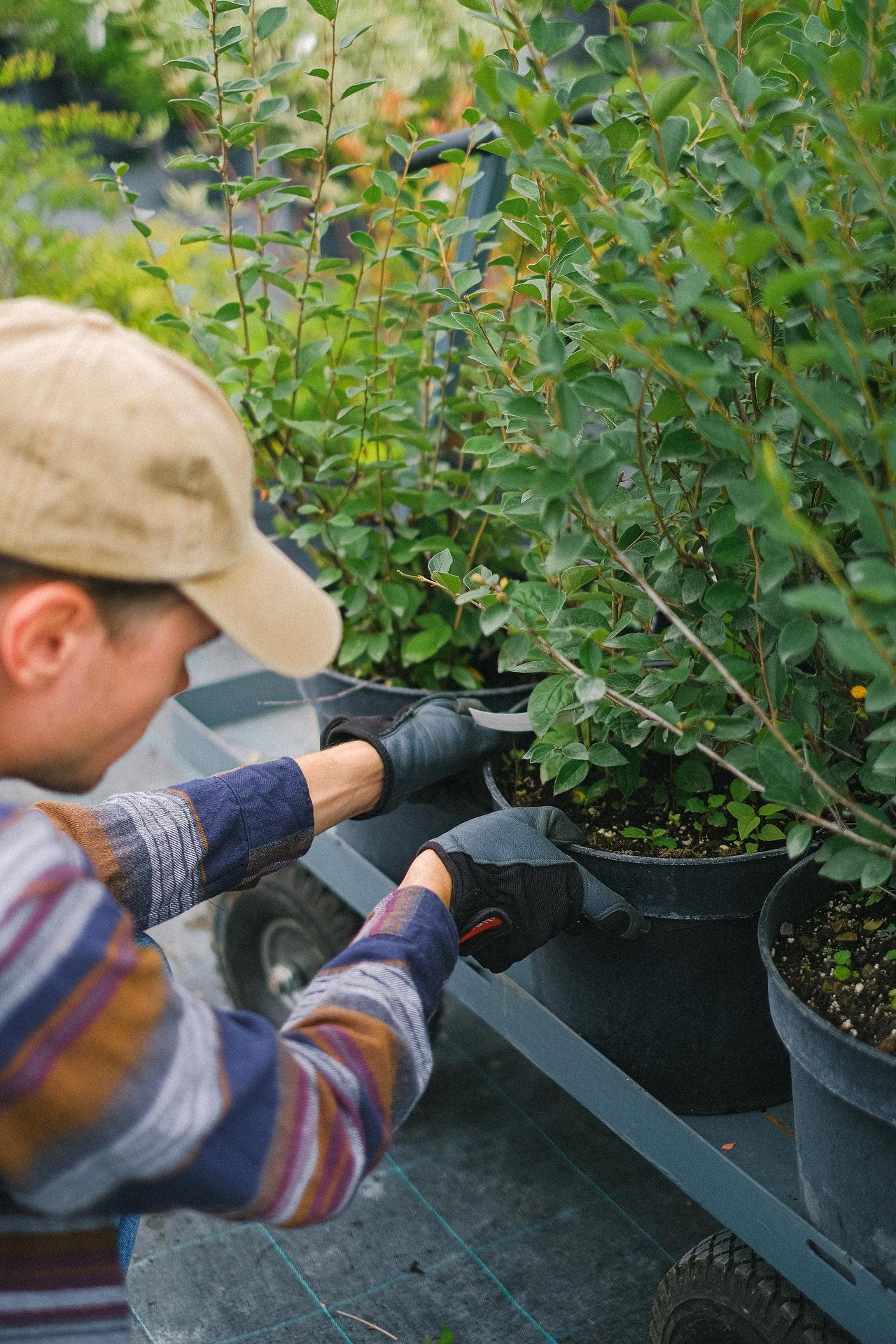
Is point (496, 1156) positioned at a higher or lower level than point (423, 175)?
lower

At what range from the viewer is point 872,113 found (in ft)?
2.71

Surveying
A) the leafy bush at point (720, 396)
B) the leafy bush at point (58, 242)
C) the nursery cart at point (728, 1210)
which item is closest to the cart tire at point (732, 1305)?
the nursery cart at point (728, 1210)

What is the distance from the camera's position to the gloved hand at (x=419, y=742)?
5.26ft

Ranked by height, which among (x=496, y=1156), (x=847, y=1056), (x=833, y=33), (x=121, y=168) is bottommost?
(x=496, y=1156)

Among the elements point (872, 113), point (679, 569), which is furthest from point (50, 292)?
point (872, 113)

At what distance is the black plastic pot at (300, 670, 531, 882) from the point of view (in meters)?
1.74

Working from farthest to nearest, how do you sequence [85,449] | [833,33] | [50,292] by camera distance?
[50,292]
[833,33]
[85,449]

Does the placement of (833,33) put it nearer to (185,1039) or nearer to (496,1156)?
(185,1039)

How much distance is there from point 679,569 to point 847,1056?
0.53 meters

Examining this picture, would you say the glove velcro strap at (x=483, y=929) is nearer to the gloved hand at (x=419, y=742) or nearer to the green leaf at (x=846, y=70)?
the gloved hand at (x=419, y=742)

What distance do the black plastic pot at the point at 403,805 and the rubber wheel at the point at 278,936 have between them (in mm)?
211

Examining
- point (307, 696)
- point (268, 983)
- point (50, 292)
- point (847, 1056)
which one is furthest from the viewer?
point (50, 292)

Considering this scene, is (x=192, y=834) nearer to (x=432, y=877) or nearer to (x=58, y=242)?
(x=432, y=877)

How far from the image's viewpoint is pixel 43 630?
0.84 meters
